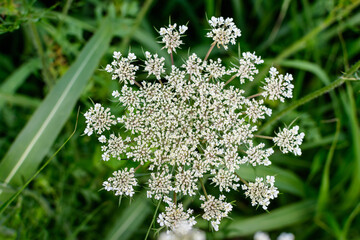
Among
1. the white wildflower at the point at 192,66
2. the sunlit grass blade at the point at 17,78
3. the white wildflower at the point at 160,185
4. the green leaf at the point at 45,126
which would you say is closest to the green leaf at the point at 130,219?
the green leaf at the point at 45,126

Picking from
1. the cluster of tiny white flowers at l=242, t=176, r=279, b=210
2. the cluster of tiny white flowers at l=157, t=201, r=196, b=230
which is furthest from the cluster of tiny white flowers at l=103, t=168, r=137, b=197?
the cluster of tiny white flowers at l=242, t=176, r=279, b=210

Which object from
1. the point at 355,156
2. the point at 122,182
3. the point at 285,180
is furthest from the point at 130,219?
the point at 355,156

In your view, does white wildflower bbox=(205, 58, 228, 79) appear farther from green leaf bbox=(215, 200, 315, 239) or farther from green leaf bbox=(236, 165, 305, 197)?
green leaf bbox=(215, 200, 315, 239)

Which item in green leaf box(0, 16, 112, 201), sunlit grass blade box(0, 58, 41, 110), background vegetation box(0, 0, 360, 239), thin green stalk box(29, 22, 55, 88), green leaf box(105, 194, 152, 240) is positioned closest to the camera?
green leaf box(0, 16, 112, 201)

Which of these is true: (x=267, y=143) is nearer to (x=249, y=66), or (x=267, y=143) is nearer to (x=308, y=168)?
(x=308, y=168)

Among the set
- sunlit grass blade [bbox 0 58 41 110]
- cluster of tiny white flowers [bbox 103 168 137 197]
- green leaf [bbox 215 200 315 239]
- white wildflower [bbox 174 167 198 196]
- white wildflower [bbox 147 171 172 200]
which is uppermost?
sunlit grass blade [bbox 0 58 41 110]

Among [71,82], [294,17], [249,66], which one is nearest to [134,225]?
[71,82]
